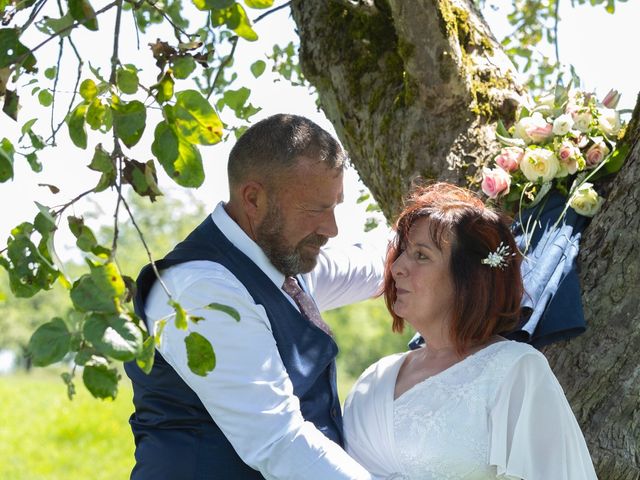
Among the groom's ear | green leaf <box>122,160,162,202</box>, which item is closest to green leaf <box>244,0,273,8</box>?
green leaf <box>122,160,162,202</box>

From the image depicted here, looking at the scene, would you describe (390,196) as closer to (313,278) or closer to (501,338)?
(313,278)

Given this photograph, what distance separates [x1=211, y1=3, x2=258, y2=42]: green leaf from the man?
0.92 meters

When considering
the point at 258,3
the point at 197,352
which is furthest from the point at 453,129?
the point at 197,352

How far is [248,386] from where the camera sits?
272cm

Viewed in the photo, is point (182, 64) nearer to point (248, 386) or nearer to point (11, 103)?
point (11, 103)


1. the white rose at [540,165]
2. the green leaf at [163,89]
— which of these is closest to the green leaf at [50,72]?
the white rose at [540,165]

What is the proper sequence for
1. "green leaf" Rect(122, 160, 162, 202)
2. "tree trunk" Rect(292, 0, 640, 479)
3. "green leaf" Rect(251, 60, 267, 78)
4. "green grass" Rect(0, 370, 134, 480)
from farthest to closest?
1. "green grass" Rect(0, 370, 134, 480)
2. "green leaf" Rect(251, 60, 267, 78)
3. "tree trunk" Rect(292, 0, 640, 479)
4. "green leaf" Rect(122, 160, 162, 202)

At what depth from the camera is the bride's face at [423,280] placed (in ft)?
9.98

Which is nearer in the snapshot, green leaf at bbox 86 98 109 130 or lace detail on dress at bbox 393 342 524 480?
green leaf at bbox 86 98 109 130

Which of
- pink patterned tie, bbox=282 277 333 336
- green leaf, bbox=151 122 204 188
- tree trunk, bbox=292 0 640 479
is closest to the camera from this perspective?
green leaf, bbox=151 122 204 188

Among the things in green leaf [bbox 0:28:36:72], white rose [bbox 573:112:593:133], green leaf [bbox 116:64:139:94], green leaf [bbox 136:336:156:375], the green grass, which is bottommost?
the green grass

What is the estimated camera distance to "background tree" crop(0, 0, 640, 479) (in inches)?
72.4

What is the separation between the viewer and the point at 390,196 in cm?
365

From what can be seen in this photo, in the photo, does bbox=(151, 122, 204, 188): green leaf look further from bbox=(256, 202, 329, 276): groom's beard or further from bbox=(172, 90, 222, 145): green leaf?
bbox=(256, 202, 329, 276): groom's beard
